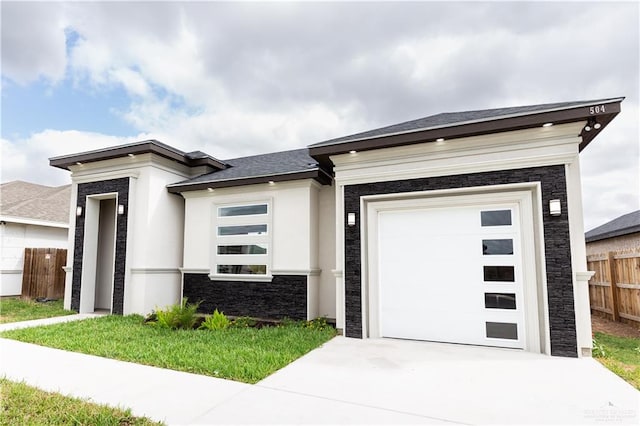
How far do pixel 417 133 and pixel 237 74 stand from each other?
7.02 m

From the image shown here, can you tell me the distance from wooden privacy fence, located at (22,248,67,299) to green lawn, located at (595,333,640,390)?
1428cm

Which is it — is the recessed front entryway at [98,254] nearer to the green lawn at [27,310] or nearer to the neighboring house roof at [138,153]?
the green lawn at [27,310]

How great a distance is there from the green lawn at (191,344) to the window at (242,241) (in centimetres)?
169

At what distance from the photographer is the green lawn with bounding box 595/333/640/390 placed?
14.0ft

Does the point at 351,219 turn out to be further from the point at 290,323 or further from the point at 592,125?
the point at 592,125

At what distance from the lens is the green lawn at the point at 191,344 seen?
169 inches

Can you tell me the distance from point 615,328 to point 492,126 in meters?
5.72

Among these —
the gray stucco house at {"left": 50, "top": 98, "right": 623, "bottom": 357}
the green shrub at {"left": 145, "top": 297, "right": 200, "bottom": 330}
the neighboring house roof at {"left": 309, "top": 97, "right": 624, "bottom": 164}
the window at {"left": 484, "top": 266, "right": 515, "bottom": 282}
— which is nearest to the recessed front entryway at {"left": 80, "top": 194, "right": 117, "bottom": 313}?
the gray stucco house at {"left": 50, "top": 98, "right": 623, "bottom": 357}

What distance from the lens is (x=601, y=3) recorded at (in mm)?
6348

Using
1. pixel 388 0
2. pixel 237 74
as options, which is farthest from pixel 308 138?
pixel 388 0

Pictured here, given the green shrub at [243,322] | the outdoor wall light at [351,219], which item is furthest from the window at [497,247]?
the green shrub at [243,322]

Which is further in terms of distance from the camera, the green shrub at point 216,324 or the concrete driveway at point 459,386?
the green shrub at point 216,324

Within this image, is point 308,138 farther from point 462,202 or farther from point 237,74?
point 462,202

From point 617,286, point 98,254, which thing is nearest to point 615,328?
point 617,286
